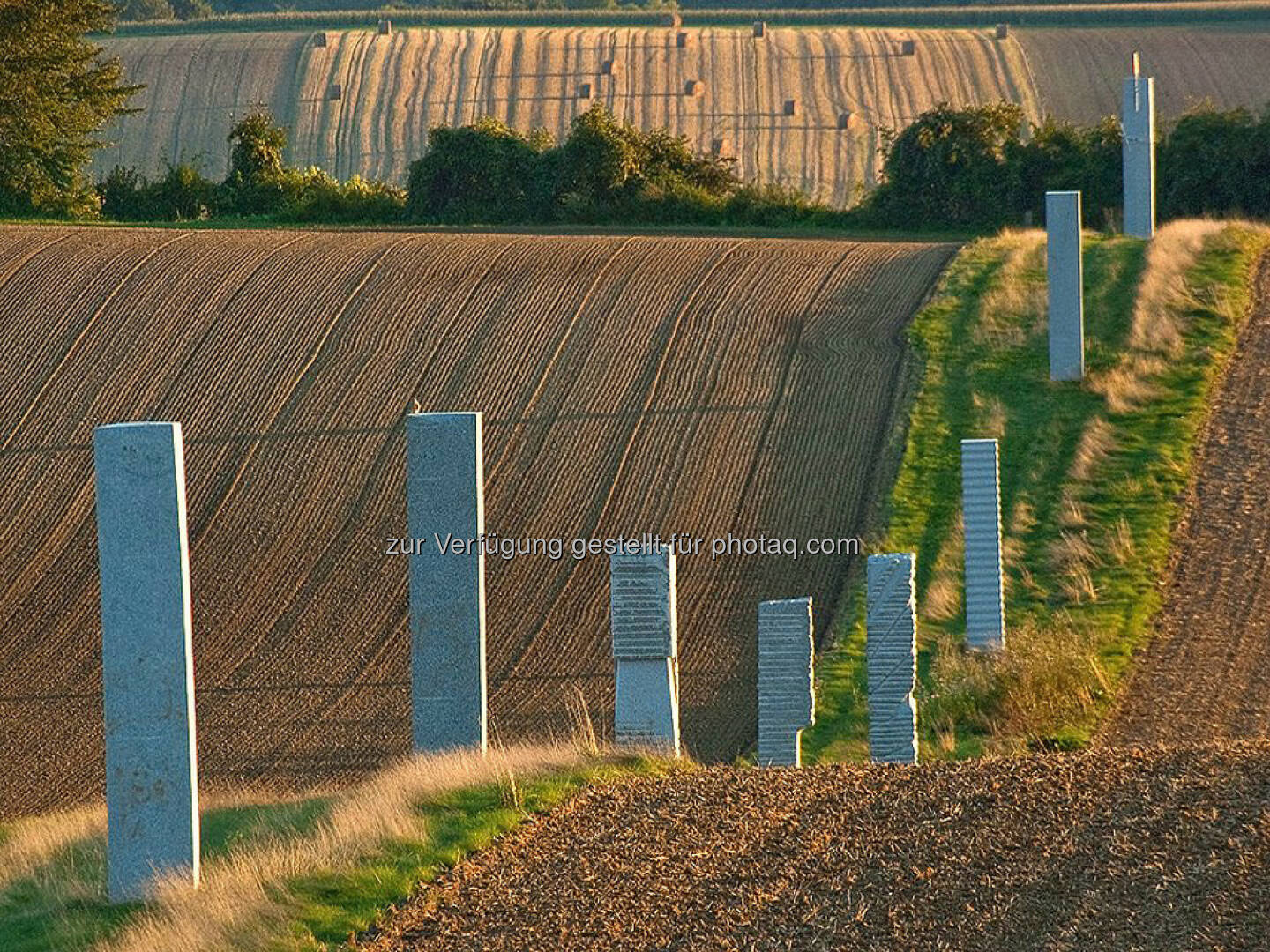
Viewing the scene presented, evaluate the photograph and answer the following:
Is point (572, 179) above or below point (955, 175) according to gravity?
above

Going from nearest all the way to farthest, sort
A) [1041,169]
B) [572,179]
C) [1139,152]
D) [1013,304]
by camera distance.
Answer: [1013,304]
[1139,152]
[1041,169]
[572,179]

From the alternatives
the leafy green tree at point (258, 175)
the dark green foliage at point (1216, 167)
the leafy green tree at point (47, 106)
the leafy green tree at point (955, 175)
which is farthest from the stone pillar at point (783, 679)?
the leafy green tree at point (47, 106)

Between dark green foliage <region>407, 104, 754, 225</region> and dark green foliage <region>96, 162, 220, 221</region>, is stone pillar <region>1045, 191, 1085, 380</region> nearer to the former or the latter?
dark green foliage <region>407, 104, 754, 225</region>

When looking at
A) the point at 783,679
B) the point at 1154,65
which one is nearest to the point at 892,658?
the point at 783,679

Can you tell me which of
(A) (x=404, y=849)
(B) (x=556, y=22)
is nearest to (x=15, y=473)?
(A) (x=404, y=849)

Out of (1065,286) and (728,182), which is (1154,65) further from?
(1065,286)

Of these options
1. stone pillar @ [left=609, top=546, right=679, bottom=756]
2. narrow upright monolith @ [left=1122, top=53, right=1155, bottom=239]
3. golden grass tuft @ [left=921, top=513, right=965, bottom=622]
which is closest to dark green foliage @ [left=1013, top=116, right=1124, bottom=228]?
narrow upright monolith @ [left=1122, top=53, right=1155, bottom=239]
